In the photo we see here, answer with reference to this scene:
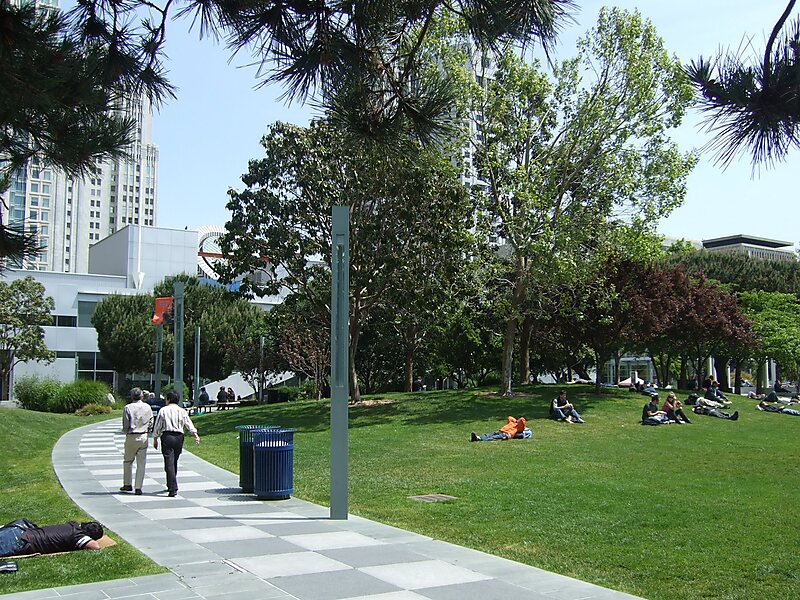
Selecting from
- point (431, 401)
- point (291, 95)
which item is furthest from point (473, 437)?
point (291, 95)

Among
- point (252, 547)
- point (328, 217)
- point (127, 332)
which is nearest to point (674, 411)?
point (328, 217)

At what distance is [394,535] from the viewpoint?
1009 centimetres

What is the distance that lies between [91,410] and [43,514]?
96.3ft

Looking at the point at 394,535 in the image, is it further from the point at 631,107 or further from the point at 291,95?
the point at 631,107

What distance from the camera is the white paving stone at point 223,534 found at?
971cm

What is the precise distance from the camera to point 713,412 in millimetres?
31000

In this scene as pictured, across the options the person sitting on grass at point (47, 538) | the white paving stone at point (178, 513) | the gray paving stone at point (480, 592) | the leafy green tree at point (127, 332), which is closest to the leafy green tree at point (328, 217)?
the white paving stone at point (178, 513)

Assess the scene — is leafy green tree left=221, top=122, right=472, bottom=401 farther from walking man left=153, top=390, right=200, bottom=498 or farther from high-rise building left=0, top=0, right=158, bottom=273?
high-rise building left=0, top=0, right=158, bottom=273

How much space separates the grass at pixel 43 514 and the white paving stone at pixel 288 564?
94 cm

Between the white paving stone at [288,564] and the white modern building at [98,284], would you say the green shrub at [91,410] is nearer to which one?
the white modern building at [98,284]

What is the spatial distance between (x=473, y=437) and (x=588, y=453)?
3.93 meters

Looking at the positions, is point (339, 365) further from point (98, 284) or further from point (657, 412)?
point (98, 284)

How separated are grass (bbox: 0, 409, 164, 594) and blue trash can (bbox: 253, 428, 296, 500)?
275 centimetres

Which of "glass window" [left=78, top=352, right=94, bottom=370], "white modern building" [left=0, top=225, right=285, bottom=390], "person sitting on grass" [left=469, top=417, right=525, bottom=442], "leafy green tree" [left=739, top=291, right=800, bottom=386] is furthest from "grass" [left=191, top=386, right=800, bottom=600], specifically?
"glass window" [left=78, top=352, right=94, bottom=370]
